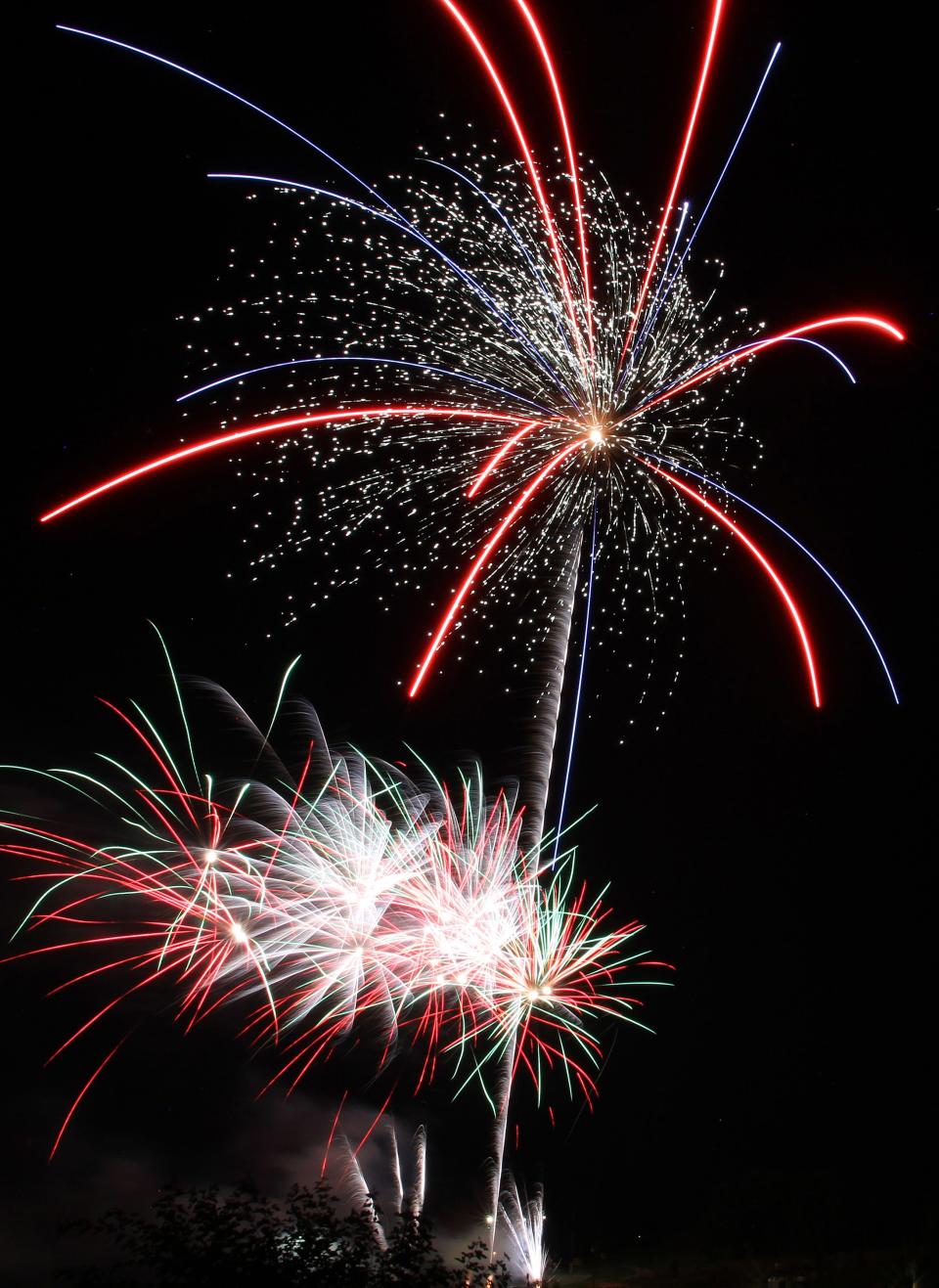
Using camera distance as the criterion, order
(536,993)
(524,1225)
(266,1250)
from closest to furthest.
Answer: (266,1250) → (536,993) → (524,1225)

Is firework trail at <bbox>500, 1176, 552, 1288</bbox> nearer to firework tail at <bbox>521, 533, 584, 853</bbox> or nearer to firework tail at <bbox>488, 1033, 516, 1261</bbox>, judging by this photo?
firework tail at <bbox>488, 1033, 516, 1261</bbox>

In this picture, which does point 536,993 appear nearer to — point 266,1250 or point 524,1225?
point 266,1250

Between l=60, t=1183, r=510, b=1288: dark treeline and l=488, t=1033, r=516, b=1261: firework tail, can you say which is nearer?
l=60, t=1183, r=510, b=1288: dark treeline

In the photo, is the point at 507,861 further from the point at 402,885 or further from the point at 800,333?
the point at 800,333

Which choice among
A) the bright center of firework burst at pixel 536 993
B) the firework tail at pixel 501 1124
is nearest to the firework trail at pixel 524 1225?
the firework tail at pixel 501 1124

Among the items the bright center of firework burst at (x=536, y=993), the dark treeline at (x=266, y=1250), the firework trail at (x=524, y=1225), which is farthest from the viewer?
the firework trail at (x=524, y=1225)

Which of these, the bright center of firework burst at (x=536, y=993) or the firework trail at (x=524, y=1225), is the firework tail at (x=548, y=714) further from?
the firework trail at (x=524, y=1225)

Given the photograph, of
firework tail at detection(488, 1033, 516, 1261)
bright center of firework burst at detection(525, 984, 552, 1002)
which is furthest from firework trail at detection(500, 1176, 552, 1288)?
bright center of firework burst at detection(525, 984, 552, 1002)

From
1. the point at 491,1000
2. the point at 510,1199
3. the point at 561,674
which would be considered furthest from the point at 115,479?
the point at 510,1199

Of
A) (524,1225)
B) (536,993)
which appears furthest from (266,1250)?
(524,1225)

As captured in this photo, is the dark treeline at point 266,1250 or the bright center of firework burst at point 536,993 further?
the bright center of firework burst at point 536,993

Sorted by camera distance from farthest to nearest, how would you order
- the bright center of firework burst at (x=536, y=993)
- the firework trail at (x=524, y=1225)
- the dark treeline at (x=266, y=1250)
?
the firework trail at (x=524, y=1225) < the bright center of firework burst at (x=536, y=993) < the dark treeline at (x=266, y=1250)
